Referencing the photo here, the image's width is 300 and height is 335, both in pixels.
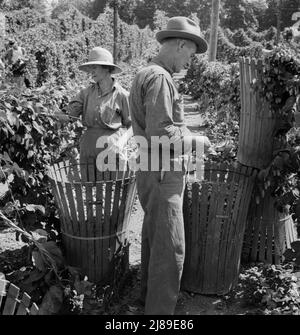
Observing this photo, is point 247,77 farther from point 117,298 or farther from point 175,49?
point 117,298

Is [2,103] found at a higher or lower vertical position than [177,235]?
higher

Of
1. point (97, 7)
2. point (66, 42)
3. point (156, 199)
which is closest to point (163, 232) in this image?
point (156, 199)

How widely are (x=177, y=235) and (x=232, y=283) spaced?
2.68 feet

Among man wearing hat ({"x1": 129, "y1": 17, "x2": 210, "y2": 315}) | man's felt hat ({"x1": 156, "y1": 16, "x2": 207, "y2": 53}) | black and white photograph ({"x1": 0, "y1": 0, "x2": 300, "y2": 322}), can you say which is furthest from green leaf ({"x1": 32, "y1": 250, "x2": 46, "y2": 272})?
man's felt hat ({"x1": 156, "y1": 16, "x2": 207, "y2": 53})

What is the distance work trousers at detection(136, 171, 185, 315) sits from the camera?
105 inches

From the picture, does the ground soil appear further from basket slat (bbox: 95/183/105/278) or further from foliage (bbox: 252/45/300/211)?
foliage (bbox: 252/45/300/211)

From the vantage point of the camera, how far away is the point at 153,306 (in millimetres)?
2756

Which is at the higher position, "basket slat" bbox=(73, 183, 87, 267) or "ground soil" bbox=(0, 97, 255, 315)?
"basket slat" bbox=(73, 183, 87, 267)

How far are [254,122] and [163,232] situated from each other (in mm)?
1229

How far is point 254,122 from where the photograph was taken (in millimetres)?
3377

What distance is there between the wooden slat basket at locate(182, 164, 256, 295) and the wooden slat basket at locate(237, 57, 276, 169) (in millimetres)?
219

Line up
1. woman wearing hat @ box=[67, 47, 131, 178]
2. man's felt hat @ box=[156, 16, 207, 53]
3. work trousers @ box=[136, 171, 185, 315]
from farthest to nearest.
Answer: woman wearing hat @ box=[67, 47, 131, 178], work trousers @ box=[136, 171, 185, 315], man's felt hat @ box=[156, 16, 207, 53]

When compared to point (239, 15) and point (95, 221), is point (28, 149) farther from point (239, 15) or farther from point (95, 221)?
point (239, 15)
